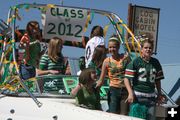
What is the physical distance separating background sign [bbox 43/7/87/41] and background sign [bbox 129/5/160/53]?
40.6 ft

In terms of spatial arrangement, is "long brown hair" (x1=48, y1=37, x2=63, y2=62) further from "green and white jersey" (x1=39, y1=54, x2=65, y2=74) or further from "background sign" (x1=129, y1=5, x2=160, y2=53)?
"background sign" (x1=129, y1=5, x2=160, y2=53)

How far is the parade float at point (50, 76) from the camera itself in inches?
215

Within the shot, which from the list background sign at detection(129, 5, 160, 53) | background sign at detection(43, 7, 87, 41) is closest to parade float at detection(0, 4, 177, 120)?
background sign at detection(43, 7, 87, 41)

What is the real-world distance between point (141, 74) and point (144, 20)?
56.9 ft

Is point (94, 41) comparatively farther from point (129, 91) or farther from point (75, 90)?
point (129, 91)

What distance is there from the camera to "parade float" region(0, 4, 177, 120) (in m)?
5.46

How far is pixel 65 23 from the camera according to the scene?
8086 millimetres

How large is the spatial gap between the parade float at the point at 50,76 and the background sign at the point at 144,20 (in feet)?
40.7

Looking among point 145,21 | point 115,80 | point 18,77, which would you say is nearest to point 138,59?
point 115,80

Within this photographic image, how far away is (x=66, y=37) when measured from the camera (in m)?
8.16

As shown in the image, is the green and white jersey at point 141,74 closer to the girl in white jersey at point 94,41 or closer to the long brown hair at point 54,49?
the long brown hair at point 54,49

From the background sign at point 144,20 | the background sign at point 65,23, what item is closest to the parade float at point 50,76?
the background sign at point 65,23

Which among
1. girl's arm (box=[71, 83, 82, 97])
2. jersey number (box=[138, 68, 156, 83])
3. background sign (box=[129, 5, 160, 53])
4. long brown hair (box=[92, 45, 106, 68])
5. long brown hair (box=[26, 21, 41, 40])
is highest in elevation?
background sign (box=[129, 5, 160, 53])

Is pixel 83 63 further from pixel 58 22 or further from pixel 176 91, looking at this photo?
pixel 176 91
